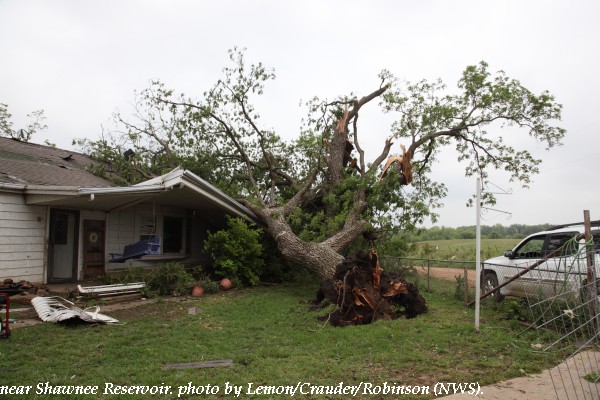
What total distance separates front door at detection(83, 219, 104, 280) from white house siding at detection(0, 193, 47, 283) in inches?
58.7

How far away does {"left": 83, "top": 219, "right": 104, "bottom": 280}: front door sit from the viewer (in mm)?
12094

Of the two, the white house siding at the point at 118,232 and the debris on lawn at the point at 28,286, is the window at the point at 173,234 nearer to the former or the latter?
the white house siding at the point at 118,232

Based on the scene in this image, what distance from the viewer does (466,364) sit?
5.54 metres

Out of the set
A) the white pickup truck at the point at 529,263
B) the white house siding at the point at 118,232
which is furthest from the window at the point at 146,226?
the white pickup truck at the point at 529,263

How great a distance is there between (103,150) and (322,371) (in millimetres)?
13600

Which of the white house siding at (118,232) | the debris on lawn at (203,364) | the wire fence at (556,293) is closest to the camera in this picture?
the wire fence at (556,293)

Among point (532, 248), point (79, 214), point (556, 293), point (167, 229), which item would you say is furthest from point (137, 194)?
point (532, 248)

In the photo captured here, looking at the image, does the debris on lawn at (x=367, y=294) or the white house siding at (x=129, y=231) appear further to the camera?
the white house siding at (x=129, y=231)

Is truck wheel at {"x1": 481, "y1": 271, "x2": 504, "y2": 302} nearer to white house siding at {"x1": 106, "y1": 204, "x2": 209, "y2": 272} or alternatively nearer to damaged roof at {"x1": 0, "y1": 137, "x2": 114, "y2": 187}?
white house siding at {"x1": 106, "y1": 204, "x2": 209, "y2": 272}

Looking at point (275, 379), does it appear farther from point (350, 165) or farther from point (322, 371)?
point (350, 165)

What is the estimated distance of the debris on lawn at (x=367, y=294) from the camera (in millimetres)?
8242

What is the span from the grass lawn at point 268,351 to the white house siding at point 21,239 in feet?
10.2

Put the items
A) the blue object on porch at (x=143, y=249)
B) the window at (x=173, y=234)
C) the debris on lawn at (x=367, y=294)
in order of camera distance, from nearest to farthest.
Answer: the debris on lawn at (x=367, y=294)
the blue object on porch at (x=143, y=249)
the window at (x=173, y=234)

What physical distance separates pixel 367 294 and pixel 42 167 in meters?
10.1
